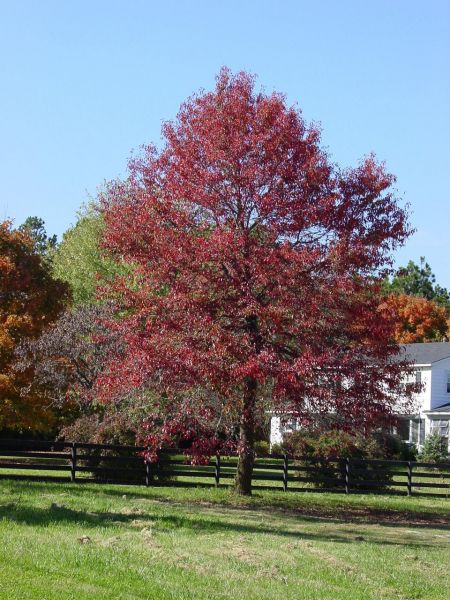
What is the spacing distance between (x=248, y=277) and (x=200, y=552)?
10.3 meters

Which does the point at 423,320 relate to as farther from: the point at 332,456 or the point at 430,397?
the point at 332,456

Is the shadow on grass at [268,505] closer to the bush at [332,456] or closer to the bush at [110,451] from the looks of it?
the bush at [110,451]

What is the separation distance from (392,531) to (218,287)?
7168mm

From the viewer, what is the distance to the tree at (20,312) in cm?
3216

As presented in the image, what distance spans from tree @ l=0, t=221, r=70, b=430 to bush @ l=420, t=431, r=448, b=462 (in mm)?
21984

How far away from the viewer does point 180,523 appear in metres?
16.1

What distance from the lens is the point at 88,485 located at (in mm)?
24812

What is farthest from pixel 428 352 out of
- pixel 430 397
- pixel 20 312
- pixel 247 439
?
pixel 247 439

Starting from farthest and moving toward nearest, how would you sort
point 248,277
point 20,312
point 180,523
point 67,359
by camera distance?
point 20,312, point 67,359, point 248,277, point 180,523

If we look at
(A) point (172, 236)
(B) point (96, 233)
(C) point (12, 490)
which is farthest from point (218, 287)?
(B) point (96, 233)

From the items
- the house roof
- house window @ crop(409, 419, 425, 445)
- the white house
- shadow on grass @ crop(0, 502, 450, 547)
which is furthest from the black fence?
house window @ crop(409, 419, 425, 445)

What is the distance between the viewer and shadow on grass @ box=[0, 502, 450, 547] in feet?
49.5

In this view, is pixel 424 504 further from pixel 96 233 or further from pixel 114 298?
pixel 96 233

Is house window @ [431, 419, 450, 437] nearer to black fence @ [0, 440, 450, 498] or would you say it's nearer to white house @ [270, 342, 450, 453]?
white house @ [270, 342, 450, 453]
